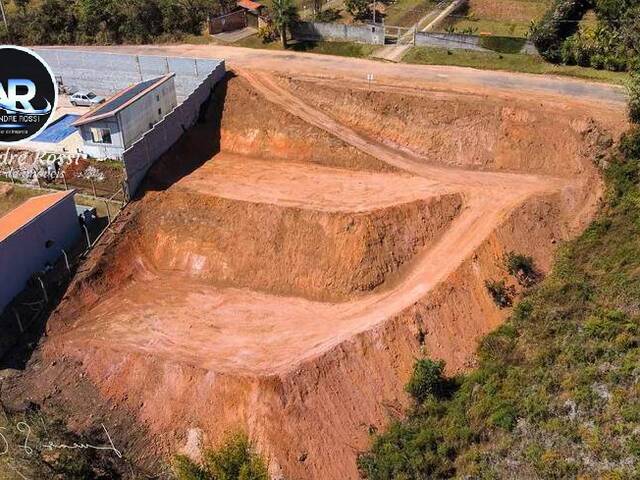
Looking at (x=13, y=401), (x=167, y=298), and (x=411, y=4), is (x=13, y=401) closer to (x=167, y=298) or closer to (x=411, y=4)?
(x=167, y=298)

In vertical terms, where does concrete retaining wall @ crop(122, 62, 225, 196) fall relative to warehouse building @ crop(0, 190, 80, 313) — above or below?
above

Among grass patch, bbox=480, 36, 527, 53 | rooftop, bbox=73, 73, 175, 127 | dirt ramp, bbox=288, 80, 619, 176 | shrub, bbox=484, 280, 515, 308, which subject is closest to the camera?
shrub, bbox=484, 280, 515, 308

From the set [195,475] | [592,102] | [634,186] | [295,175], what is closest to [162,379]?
[195,475]

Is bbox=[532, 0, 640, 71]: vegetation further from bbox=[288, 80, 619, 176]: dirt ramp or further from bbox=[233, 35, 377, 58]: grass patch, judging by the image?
bbox=[233, 35, 377, 58]: grass patch

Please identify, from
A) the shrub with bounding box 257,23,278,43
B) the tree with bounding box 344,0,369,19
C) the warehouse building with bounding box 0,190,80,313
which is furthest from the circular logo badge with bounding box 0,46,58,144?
the tree with bounding box 344,0,369,19

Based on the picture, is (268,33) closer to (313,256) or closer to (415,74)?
(415,74)

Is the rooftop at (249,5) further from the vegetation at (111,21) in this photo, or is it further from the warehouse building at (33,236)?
the warehouse building at (33,236)

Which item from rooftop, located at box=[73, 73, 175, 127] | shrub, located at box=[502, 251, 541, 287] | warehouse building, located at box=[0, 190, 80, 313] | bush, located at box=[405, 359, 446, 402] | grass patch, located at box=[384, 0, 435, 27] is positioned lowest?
bush, located at box=[405, 359, 446, 402]

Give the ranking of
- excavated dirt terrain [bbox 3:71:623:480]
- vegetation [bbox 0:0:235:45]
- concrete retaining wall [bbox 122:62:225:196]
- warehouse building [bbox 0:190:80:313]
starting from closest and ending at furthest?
excavated dirt terrain [bbox 3:71:623:480] < warehouse building [bbox 0:190:80:313] < concrete retaining wall [bbox 122:62:225:196] < vegetation [bbox 0:0:235:45]
